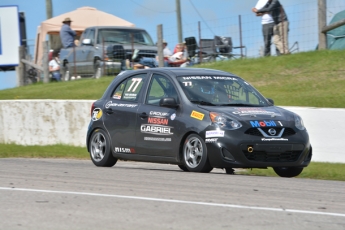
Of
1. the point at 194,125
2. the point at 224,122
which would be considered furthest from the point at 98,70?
the point at 224,122

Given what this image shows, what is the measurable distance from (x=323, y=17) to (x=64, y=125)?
642 cm

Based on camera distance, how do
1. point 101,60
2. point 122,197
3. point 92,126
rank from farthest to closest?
point 101,60
point 92,126
point 122,197

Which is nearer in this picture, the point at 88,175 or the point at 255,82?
the point at 88,175

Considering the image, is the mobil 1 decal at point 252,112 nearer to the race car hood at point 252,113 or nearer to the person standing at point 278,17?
the race car hood at point 252,113

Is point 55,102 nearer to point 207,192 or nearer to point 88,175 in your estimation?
point 88,175

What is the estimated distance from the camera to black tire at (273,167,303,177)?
1128cm

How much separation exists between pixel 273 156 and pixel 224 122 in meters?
0.78

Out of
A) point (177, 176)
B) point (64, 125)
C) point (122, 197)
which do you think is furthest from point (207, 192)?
point (64, 125)

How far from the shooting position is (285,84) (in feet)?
61.3

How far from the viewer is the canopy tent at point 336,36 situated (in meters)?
19.3

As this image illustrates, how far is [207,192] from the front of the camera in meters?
8.51

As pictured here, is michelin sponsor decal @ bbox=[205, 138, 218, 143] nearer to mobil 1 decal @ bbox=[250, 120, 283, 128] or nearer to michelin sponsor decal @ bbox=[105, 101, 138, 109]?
mobil 1 decal @ bbox=[250, 120, 283, 128]

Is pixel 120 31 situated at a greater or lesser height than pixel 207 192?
greater

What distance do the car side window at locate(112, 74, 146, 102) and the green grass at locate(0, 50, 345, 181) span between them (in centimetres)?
295
